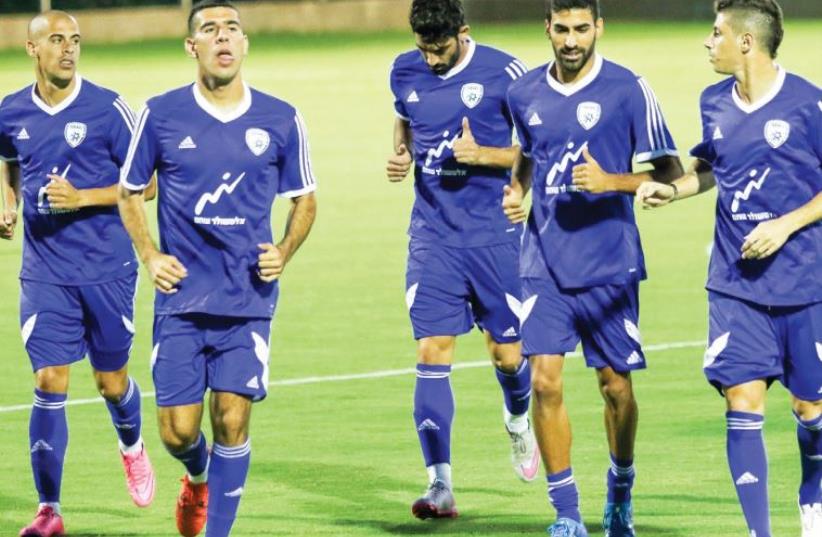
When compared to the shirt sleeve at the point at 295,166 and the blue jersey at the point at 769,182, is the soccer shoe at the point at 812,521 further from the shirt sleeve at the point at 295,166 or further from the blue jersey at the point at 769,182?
the shirt sleeve at the point at 295,166

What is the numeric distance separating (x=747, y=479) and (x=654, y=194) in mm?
1210

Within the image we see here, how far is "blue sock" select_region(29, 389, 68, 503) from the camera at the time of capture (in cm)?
992

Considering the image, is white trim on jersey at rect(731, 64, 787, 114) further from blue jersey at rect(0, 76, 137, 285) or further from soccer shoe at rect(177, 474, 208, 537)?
blue jersey at rect(0, 76, 137, 285)

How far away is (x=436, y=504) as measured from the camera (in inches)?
399

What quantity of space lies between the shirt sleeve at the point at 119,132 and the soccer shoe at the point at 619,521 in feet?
9.29

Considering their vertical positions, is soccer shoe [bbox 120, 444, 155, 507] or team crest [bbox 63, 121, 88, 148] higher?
team crest [bbox 63, 121, 88, 148]

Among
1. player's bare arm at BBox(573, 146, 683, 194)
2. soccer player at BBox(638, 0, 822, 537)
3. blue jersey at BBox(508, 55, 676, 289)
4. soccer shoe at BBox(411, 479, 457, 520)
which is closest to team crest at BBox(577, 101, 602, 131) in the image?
blue jersey at BBox(508, 55, 676, 289)

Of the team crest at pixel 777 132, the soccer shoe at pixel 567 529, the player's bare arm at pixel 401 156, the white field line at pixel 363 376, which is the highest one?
the team crest at pixel 777 132

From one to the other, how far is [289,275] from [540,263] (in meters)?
9.56

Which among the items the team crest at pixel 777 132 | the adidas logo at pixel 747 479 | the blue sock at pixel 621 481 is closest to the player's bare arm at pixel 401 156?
the blue sock at pixel 621 481

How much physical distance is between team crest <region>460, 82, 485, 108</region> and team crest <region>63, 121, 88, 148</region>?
1.91 meters

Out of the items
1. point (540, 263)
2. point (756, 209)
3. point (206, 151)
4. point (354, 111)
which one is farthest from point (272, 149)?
point (354, 111)

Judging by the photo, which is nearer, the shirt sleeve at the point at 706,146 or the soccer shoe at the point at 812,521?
the shirt sleeve at the point at 706,146

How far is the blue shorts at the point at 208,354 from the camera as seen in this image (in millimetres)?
8984
